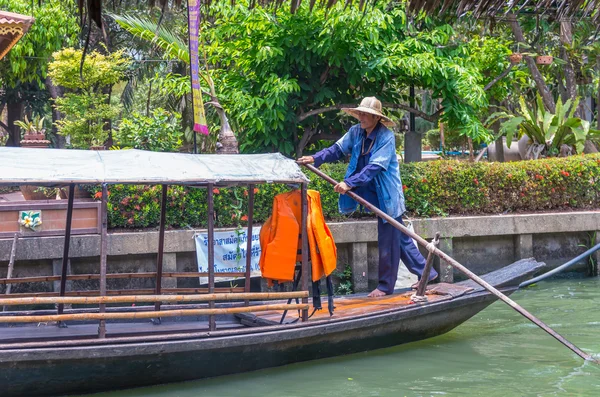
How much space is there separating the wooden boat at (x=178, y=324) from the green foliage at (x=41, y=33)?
350 inches

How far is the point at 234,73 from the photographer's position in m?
11.3

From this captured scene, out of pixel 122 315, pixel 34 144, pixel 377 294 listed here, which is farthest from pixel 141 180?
pixel 34 144

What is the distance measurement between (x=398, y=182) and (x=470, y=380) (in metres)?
2.05

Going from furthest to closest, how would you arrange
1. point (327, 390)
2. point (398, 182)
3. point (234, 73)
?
point (234, 73) → point (398, 182) → point (327, 390)

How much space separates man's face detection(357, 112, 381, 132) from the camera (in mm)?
7332

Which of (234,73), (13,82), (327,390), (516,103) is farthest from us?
(516,103)

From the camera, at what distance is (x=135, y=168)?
5875mm

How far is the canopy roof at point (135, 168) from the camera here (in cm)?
543

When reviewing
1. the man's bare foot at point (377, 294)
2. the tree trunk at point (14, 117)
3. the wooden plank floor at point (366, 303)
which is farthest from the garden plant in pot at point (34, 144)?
the tree trunk at point (14, 117)

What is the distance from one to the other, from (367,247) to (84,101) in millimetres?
6334

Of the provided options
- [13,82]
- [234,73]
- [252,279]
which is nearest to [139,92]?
[13,82]

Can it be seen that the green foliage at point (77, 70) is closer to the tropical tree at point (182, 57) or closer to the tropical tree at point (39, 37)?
the tropical tree at point (39, 37)

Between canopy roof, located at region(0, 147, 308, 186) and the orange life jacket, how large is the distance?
0.33 meters

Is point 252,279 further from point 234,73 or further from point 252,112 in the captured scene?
point 234,73
